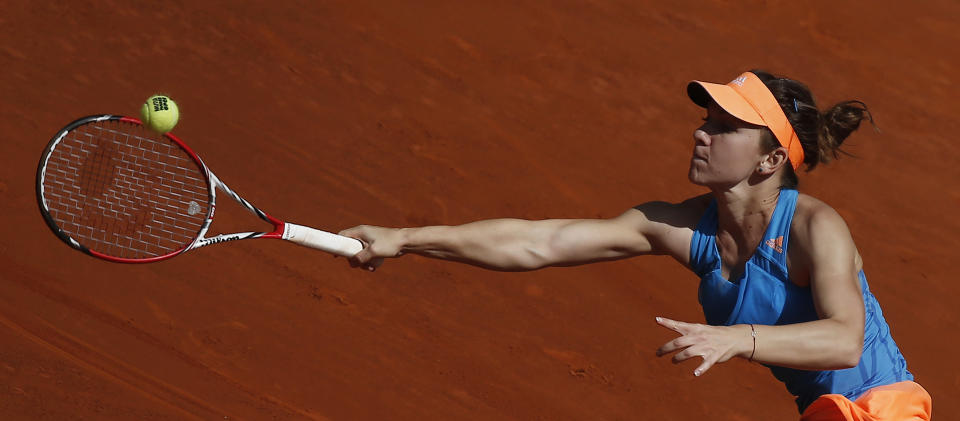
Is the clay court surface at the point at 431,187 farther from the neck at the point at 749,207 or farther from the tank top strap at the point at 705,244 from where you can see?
the neck at the point at 749,207

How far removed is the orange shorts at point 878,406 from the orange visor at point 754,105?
0.77 metres

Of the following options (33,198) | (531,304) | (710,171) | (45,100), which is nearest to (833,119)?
(710,171)

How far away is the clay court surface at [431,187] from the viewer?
17.5 feet

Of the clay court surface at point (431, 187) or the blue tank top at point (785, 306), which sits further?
the clay court surface at point (431, 187)

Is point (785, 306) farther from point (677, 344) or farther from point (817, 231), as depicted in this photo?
point (677, 344)

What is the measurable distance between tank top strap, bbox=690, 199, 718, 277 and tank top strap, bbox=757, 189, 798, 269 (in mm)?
197

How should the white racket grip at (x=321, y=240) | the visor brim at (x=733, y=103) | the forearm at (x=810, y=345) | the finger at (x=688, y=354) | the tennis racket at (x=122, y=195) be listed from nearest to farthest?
the finger at (x=688, y=354), the forearm at (x=810, y=345), the visor brim at (x=733, y=103), the white racket grip at (x=321, y=240), the tennis racket at (x=122, y=195)

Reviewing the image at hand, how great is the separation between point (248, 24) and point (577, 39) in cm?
226

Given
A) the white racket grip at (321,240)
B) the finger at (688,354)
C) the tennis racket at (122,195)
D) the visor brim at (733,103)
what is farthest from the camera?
the tennis racket at (122,195)

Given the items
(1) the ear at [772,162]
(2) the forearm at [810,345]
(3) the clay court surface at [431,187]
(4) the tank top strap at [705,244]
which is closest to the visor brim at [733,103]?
(1) the ear at [772,162]

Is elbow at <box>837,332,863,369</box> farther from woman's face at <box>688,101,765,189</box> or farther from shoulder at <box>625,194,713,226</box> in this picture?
shoulder at <box>625,194,713,226</box>

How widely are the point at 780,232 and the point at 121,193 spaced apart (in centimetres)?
390

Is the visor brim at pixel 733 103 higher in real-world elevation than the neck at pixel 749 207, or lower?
higher

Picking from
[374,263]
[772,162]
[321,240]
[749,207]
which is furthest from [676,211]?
[321,240]
